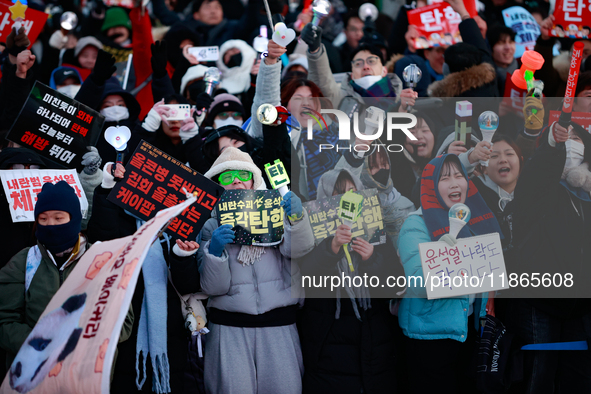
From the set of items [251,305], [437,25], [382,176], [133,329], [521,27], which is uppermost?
[521,27]

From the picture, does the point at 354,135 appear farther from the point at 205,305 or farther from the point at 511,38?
the point at 511,38

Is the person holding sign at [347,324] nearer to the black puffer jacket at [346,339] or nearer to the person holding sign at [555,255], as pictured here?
the black puffer jacket at [346,339]

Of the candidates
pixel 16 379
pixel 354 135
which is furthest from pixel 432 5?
pixel 16 379

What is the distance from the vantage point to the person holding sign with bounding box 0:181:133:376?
3.26 m

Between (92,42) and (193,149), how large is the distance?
2.76m

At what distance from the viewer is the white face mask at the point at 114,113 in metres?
5.01

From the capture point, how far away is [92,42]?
6469 millimetres

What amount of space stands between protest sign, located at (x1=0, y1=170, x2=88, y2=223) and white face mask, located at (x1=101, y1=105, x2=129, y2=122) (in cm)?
108

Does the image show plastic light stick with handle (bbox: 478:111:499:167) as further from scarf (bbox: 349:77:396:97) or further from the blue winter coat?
scarf (bbox: 349:77:396:97)

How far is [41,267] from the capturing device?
3336mm

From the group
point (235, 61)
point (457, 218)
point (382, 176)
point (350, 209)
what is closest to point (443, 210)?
point (457, 218)

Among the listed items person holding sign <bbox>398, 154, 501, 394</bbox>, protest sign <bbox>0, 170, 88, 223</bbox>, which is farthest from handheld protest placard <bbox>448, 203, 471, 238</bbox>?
protest sign <bbox>0, 170, 88, 223</bbox>

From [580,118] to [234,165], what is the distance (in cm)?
255

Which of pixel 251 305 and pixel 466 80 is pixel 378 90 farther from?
pixel 251 305
